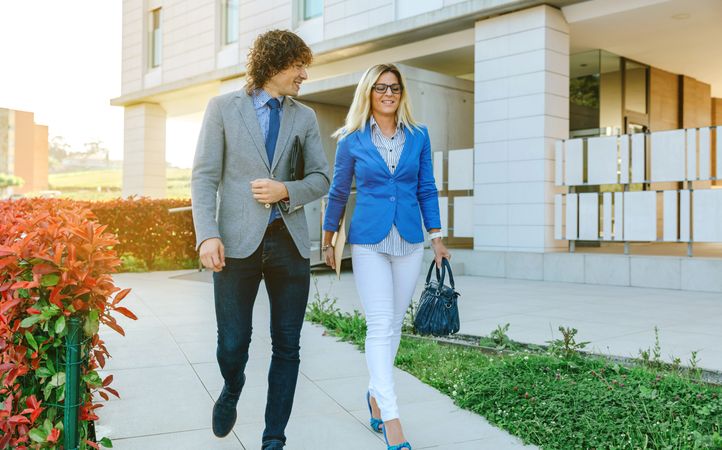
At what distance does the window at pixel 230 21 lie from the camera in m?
19.5

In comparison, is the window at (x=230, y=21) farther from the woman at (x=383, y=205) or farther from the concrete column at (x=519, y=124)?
the woman at (x=383, y=205)

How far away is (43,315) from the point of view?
2549mm

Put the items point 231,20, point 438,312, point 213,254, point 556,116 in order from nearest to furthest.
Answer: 1. point 213,254
2. point 438,312
3. point 556,116
4. point 231,20

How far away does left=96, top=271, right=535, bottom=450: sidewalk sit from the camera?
11.8 ft

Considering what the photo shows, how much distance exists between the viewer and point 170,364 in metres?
5.27

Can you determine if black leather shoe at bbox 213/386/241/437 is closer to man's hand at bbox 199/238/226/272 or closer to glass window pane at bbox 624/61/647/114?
man's hand at bbox 199/238/226/272

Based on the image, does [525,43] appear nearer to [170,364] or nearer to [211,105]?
[170,364]

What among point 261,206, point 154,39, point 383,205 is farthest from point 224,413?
point 154,39

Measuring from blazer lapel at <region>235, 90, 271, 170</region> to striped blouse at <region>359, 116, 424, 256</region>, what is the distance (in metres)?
0.73

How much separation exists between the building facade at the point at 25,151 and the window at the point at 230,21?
170ft

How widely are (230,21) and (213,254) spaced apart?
1805cm

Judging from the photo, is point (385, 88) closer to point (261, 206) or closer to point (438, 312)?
point (261, 206)

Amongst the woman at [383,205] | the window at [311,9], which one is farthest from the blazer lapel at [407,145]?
the window at [311,9]

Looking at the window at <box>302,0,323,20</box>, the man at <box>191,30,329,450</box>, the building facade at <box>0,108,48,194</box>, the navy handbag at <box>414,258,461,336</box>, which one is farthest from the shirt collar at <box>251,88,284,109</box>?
the building facade at <box>0,108,48,194</box>
